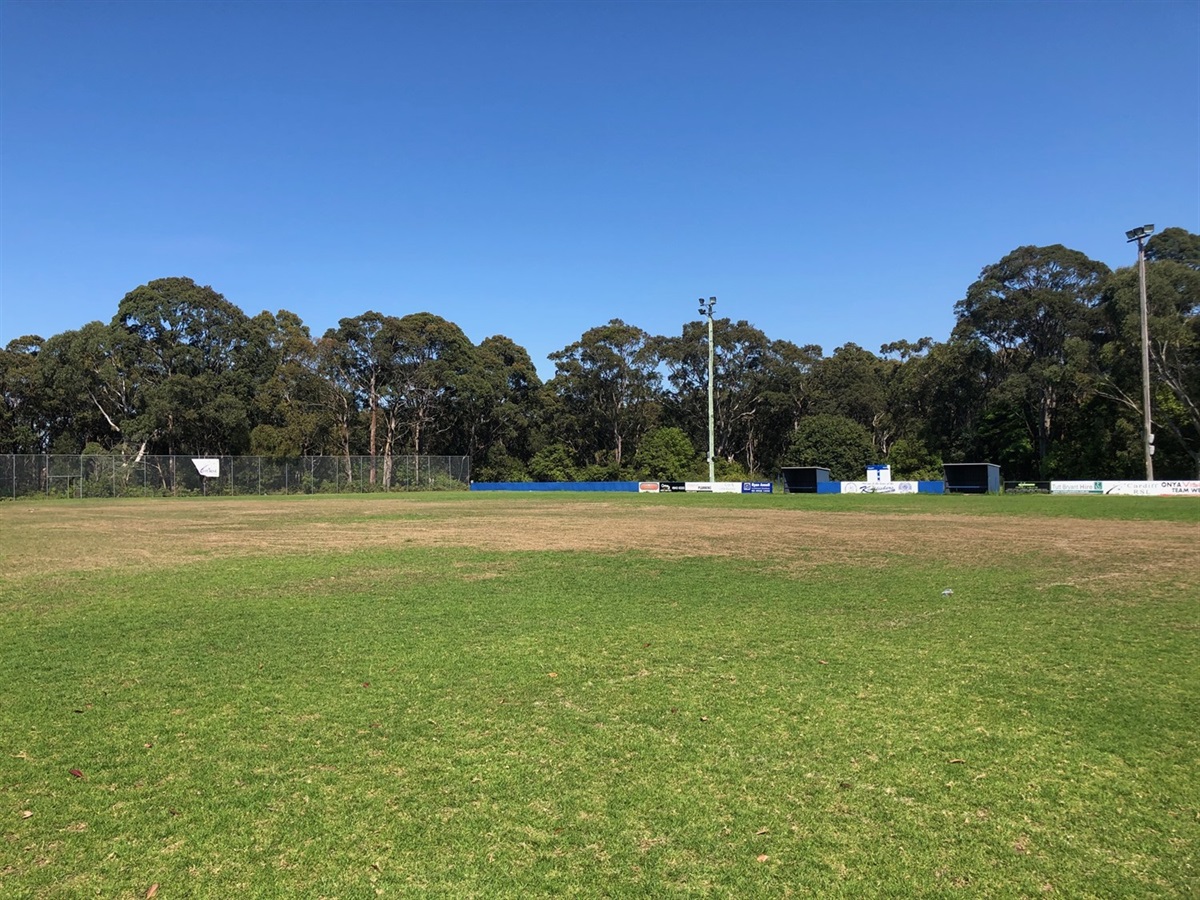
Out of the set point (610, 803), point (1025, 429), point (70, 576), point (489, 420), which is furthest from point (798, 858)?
point (489, 420)

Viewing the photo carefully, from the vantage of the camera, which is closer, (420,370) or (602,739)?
(602,739)

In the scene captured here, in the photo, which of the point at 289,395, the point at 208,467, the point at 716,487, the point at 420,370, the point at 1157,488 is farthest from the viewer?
the point at 420,370

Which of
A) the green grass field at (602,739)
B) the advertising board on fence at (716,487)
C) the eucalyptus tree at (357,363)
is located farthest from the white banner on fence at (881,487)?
the eucalyptus tree at (357,363)

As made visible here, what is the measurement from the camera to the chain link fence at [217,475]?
161 feet

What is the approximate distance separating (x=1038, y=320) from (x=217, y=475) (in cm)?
6617

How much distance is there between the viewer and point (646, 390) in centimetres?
7744

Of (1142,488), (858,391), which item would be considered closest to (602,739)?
(1142,488)

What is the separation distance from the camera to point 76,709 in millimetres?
5168

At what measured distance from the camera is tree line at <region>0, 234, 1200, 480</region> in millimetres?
50844

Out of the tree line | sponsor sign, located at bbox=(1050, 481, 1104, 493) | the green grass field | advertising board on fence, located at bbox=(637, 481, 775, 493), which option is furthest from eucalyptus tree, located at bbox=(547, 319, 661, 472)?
the green grass field

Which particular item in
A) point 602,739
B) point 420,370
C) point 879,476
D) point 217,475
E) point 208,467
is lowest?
point 602,739

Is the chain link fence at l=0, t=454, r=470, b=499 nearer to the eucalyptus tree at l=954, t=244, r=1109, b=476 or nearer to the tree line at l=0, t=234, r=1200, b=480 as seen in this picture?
the tree line at l=0, t=234, r=1200, b=480

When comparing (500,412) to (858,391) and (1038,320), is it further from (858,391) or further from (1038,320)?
(1038,320)

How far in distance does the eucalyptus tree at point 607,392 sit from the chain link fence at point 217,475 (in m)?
17.0
